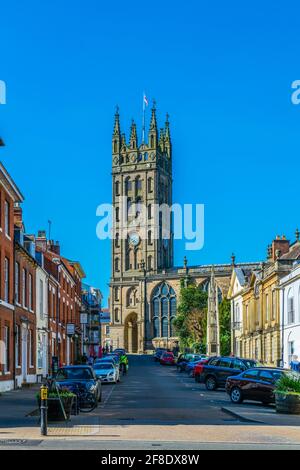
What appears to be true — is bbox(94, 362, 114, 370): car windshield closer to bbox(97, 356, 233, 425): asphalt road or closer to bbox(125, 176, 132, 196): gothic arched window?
bbox(97, 356, 233, 425): asphalt road

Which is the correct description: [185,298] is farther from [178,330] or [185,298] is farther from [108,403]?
[108,403]

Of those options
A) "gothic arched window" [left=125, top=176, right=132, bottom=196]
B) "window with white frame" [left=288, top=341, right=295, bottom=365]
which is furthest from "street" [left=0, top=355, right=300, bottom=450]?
"gothic arched window" [left=125, top=176, right=132, bottom=196]

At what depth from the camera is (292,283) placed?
170 ft

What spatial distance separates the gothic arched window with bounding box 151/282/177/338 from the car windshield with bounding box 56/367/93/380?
109771 millimetres

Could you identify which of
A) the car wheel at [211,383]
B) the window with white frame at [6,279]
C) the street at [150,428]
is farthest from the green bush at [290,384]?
the window with white frame at [6,279]

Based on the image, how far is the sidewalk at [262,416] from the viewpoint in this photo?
22.5m

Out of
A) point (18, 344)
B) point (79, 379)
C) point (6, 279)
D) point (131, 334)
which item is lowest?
point (131, 334)

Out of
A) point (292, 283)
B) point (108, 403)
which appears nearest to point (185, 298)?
point (292, 283)

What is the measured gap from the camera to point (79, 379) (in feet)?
90.1

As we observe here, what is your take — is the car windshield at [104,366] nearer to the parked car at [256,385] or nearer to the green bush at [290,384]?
the parked car at [256,385]

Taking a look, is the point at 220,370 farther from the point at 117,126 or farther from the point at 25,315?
the point at 117,126

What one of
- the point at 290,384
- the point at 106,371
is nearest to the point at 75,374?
the point at 290,384

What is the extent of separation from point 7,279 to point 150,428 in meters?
17.9

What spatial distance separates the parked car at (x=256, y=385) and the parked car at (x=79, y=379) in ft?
16.8
